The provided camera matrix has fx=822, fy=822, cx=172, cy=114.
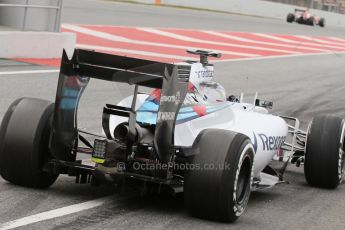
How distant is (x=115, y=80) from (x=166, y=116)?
0.48 m

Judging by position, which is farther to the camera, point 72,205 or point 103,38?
point 103,38

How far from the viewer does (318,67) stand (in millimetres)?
22125

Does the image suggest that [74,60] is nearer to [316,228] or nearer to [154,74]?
[154,74]

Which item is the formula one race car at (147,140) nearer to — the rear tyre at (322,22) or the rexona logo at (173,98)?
the rexona logo at (173,98)

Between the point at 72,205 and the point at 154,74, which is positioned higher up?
the point at 154,74

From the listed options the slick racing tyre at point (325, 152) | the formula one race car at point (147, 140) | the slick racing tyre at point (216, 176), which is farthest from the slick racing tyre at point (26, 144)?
the slick racing tyre at point (325, 152)

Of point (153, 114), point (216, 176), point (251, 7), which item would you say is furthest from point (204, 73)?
point (251, 7)

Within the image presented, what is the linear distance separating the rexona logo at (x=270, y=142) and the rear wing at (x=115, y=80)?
1.00m

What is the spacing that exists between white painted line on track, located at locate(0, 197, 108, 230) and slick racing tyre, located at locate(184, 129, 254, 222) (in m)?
0.77

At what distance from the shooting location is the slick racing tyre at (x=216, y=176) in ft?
19.1

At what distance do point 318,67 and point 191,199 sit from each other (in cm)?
1677

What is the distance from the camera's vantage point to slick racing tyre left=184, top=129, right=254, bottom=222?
19.1 ft

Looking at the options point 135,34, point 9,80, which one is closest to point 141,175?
point 9,80
